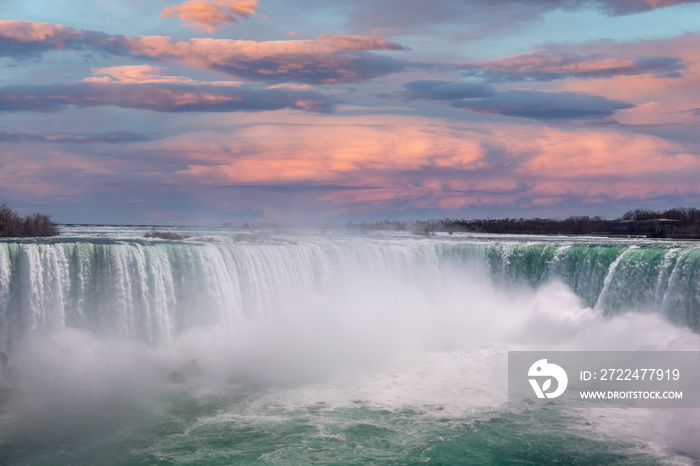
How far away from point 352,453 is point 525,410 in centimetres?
621

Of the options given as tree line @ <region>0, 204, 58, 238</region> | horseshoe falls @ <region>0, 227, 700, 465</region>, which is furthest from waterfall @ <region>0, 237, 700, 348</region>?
tree line @ <region>0, 204, 58, 238</region>

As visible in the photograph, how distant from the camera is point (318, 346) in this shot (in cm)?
2550

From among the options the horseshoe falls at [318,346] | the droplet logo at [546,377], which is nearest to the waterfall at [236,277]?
the horseshoe falls at [318,346]

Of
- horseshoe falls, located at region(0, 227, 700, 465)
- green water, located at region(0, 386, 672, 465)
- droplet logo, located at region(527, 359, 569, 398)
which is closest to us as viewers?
green water, located at region(0, 386, 672, 465)

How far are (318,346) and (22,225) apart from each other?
2678cm

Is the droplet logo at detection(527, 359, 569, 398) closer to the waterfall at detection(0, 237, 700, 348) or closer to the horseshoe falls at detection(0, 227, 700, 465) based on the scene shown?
the horseshoe falls at detection(0, 227, 700, 465)

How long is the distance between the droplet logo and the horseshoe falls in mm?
1094

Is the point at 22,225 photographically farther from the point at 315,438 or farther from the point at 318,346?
the point at 315,438

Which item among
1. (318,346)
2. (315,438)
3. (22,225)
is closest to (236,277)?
(318,346)

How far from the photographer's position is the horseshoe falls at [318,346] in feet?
50.2

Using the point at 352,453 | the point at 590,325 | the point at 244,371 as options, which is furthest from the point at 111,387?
the point at 590,325

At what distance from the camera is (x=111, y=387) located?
19359 mm

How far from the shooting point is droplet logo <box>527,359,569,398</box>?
65.6ft

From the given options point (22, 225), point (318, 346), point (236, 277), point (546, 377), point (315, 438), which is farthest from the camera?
point (22, 225)
